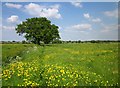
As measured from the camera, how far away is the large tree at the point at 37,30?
80375 mm

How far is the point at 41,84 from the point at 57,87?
97cm

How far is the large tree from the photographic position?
80375 mm

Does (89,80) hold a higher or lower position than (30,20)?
lower

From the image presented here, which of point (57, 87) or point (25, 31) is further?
point (25, 31)

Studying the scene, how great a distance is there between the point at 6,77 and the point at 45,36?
215ft

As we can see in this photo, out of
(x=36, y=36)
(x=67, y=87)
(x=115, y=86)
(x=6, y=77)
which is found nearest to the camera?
(x=67, y=87)

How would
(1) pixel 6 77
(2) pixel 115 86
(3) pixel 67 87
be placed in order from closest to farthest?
1. (3) pixel 67 87
2. (2) pixel 115 86
3. (1) pixel 6 77

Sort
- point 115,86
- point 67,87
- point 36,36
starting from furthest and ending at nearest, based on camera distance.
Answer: point 36,36 < point 115,86 < point 67,87

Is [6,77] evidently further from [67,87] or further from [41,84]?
[67,87]

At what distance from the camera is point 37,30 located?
3191 inches

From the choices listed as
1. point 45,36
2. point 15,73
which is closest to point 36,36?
point 45,36

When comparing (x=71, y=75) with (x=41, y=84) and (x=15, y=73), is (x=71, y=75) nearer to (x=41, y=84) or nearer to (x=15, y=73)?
(x=41, y=84)

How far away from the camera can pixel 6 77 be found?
51.1 feet

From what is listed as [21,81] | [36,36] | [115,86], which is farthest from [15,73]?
[36,36]
